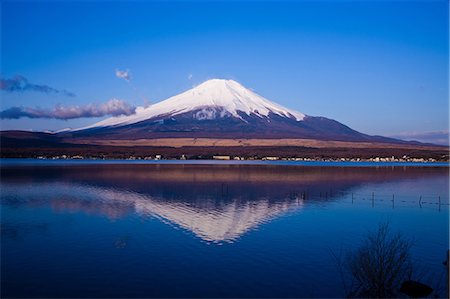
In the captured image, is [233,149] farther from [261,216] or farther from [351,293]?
[351,293]

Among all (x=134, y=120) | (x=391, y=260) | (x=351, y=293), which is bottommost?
(x=351, y=293)

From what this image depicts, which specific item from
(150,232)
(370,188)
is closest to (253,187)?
(370,188)

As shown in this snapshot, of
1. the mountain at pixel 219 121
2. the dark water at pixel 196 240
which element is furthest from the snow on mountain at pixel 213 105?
the dark water at pixel 196 240

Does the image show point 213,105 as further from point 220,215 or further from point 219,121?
point 220,215

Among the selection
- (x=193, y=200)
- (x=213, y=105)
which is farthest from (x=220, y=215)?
(x=213, y=105)

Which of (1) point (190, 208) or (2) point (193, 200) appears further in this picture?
(2) point (193, 200)

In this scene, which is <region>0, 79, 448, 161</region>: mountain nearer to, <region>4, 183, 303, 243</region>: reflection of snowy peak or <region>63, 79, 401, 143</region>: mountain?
<region>63, 79, 401, 143</region>: mountain
